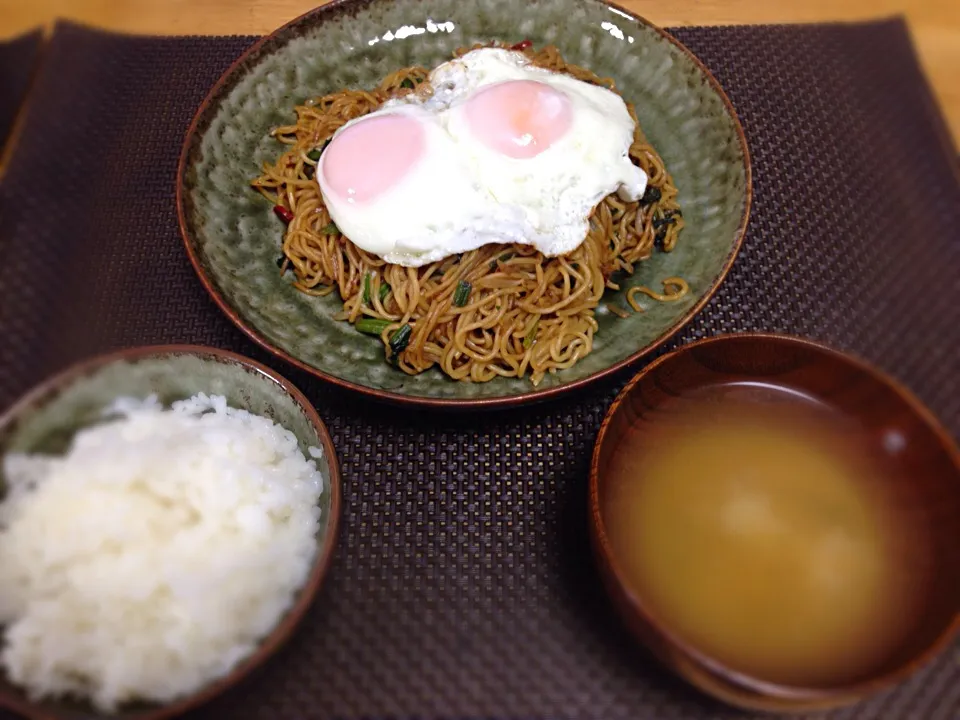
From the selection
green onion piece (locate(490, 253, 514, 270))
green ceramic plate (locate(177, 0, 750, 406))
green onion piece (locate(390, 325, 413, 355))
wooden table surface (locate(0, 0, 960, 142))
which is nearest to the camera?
wooden table surface (locate(0, 0, 960, 142))

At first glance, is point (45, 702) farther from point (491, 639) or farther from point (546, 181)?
point (546, 181)

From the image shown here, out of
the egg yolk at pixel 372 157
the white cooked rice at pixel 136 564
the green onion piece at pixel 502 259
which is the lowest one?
the white cooked rice at pixel 136 564

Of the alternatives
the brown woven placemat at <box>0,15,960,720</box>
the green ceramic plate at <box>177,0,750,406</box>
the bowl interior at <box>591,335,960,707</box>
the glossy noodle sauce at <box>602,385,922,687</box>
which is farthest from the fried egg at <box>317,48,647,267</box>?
the glossy noodle sauce at <box>602,385,922,687</box>

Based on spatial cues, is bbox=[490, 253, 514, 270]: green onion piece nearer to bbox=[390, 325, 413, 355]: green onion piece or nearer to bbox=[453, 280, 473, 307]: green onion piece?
bbox=[453, 280, 473, 307]: green onion piece

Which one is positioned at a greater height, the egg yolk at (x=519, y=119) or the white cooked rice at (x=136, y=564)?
the egg yolk at (x=519, y=119)

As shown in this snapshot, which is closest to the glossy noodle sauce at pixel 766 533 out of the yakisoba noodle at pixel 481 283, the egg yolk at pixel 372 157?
the yakisoba noodle at pixel 481 283

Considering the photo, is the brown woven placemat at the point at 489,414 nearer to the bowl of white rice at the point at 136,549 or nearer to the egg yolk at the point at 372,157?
Result: the bowl of white rice at the point at 136,549
